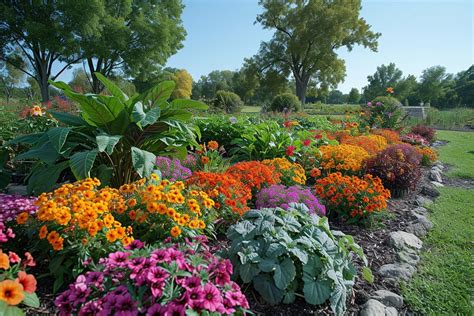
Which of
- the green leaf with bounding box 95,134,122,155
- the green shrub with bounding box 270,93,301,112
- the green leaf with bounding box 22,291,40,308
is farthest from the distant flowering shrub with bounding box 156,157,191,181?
the green shrub with bounding box 270,93,301,112

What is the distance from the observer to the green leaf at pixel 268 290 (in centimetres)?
162

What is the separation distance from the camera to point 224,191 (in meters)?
2.41

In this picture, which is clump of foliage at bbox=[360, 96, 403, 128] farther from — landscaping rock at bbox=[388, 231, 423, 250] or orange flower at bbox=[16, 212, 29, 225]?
orange flower at bbox=[16, 212, 29, 225]

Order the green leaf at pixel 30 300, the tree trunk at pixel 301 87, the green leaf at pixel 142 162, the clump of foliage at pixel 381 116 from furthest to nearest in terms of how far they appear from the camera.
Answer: the tree trunk at pixel 301 87, the clump of foliage at pixel 381 116, the green leaf at pixel 142 162, the green leaf at pixel 30 300

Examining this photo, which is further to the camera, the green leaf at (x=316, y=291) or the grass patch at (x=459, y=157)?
the grass patch at (x=459, y=157)

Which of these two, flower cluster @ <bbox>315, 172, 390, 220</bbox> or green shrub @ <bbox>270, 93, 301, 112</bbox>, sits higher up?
green shrub @ <bbox>270, 93, 301, 112</bbox>

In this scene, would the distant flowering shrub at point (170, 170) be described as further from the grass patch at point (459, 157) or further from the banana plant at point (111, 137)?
the grass patch at point (459, 157)

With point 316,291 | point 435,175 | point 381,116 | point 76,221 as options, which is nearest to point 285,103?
point 381,116

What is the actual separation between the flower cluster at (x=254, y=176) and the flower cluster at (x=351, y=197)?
0.50 m

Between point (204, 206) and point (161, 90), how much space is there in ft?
4.75

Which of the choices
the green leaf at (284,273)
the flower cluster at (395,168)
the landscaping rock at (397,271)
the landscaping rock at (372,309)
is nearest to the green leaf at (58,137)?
the green leaf at (284,273)

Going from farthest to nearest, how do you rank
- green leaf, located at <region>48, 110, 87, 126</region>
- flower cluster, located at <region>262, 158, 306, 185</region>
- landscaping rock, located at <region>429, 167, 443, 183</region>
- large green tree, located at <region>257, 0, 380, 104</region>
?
large green tree, located at <region>257, 0, 380, 104</region>, landscaping rock, located at <region>429, 167, 443, 183</region>, flower cluster, located at <region>262, 158, 306, 185</region>, green leaf, located at <region>48, 110, 87, 126</region>

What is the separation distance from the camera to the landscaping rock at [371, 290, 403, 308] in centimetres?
186

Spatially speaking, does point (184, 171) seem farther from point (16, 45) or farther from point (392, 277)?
point (16, 45)
